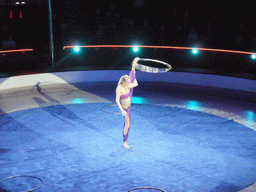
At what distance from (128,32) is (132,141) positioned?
35.5 feet

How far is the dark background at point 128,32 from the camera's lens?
50.8 feet

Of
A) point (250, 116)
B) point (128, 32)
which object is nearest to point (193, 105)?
point (250, 116)

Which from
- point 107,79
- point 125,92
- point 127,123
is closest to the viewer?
point 125,92

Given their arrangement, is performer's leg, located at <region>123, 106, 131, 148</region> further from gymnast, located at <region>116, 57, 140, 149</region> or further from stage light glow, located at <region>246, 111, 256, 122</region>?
stage light glow, located at <region>246, 111, 256, 122</region>

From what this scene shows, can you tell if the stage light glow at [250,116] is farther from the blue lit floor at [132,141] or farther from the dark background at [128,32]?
the dark background at [128,32]

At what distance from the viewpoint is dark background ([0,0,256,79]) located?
15484 mm

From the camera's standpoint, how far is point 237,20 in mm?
16078

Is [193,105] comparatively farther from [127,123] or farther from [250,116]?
[127,123]

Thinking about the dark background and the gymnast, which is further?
the dark background

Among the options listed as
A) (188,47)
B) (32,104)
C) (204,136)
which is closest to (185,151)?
(204,136)

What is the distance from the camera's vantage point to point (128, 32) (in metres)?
18.4

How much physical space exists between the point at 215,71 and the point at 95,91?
5.23 m

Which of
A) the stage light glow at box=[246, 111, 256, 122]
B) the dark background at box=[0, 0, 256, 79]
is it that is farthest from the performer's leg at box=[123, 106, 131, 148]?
the dark background at box=[0, 0, 256, 79]

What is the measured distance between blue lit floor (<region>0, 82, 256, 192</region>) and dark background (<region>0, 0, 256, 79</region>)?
2.69 metres
